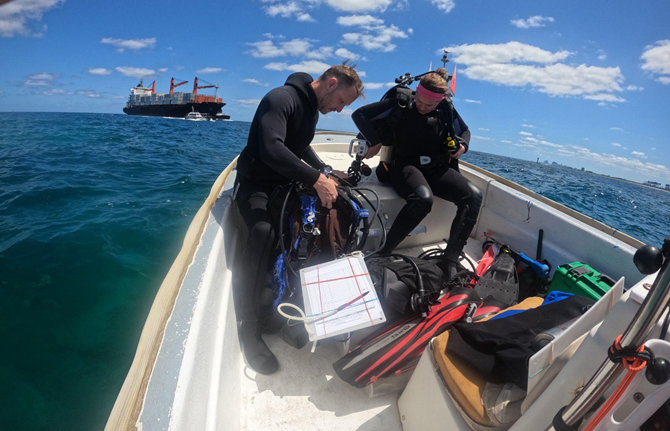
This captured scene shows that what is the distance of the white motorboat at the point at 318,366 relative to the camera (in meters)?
0.62

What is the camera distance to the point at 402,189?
2449 millimetres

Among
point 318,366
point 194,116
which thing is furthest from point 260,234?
point 194,116

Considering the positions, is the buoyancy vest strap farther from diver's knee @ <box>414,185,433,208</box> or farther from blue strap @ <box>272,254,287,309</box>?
diver's knee @ <box>414,185,433,208</box>

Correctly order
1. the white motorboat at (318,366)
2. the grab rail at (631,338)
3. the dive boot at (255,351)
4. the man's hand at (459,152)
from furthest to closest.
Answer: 1. the man's hand at (459,152)
2. the dive boot at (255,351)
3. the white motorboat at (318,366)
4. the grab rail at (631,338)

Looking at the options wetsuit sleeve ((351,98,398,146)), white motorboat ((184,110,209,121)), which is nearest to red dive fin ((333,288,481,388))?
wetsuit sleeve ((351,98,398,146))

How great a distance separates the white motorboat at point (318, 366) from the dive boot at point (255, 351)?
41 mm

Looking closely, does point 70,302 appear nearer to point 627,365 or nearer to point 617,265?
point 627,365

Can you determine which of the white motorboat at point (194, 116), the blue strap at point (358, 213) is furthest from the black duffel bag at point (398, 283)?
the white motorboat at point (194, 116)

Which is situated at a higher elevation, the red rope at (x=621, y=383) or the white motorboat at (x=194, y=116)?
the white motorboat at (x=194, y=116)

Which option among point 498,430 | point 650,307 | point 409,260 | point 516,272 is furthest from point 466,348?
point 516,272

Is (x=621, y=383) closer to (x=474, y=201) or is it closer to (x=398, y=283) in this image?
(x=398, y=283)

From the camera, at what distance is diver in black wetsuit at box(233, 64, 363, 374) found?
1642 mm

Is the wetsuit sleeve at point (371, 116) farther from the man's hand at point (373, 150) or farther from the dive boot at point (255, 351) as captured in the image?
the dive boot at point (255, 351)

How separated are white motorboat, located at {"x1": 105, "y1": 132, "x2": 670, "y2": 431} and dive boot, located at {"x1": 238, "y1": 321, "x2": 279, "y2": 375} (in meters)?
0.04
